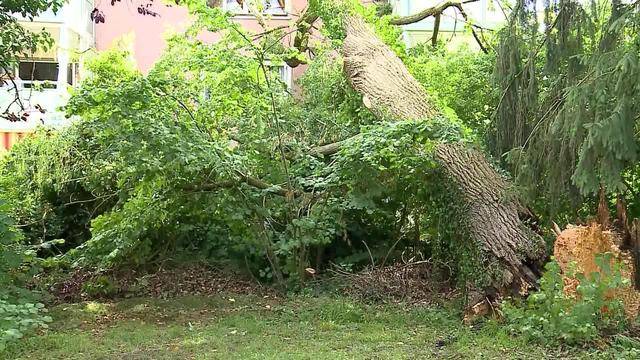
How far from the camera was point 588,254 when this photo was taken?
5.81 meters

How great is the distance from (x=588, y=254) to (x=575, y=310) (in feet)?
2.27

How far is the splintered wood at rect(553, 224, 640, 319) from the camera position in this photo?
573 centimetres

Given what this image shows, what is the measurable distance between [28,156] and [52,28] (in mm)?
7155

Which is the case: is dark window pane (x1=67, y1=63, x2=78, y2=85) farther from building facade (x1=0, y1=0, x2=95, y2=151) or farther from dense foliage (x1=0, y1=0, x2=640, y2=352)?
dense foliage (x1=0, y1=0, x2=640, y2=352)

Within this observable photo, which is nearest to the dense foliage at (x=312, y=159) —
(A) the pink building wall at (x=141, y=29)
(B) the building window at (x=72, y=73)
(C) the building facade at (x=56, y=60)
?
(C) the building facade at (x=56, y=60)

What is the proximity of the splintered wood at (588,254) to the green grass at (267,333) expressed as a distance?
0.63m

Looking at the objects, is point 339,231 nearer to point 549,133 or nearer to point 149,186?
point 149,186

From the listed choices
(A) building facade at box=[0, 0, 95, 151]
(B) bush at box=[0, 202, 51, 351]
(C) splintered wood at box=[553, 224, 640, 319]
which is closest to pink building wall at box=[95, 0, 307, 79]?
(A) building facade at box=[0, 0, 95, 151]

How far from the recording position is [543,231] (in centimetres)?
723

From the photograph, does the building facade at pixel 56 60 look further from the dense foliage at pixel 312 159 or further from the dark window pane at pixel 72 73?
the dense foliage at pixel 312 159

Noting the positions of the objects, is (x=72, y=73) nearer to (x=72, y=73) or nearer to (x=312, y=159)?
(x=72, y=73)

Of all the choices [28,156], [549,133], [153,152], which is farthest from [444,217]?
[28,156]

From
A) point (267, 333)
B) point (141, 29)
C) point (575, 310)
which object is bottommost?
point (267, 333)

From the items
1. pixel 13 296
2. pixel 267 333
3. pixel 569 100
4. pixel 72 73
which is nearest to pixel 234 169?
pixel 267 333
